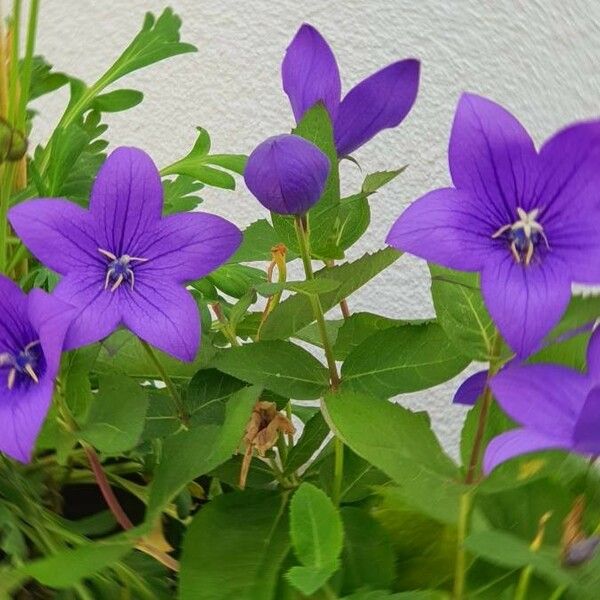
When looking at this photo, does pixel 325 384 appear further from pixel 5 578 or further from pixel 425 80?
pixel 425 80

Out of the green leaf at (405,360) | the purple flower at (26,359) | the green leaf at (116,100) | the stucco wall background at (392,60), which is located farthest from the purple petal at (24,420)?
the stucco wall background at (392,60)

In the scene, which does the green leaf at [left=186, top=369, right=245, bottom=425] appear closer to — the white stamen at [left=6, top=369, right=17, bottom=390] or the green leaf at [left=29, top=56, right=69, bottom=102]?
the white stamen at [left=6, top=369, right=17, bottom=390]

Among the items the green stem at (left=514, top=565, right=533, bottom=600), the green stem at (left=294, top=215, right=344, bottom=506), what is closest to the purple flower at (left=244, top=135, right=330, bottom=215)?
the green stem at (left=294, top=215, right=344, bottom=506)

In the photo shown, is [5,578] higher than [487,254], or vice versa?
[487,254]

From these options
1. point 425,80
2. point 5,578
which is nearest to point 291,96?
point 5,578

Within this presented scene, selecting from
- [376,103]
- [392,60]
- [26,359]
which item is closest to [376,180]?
[376,103]
